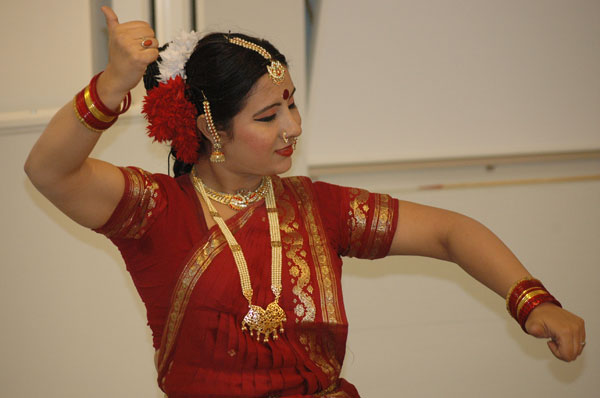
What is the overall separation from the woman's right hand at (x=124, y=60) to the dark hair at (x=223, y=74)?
28 centimetres

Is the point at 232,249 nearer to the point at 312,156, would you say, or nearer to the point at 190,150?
the point at 190,150

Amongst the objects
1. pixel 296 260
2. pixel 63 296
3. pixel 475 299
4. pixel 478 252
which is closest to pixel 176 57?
pixel 296 260

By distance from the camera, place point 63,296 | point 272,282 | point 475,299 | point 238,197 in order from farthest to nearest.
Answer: point 475,299, point 63,296, point 238,197, point 272,282

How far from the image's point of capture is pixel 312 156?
295 centimetres

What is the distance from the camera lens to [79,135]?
1.52 metres

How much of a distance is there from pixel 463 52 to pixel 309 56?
24.2 inches

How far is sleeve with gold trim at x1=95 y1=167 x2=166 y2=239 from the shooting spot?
5.54 feet

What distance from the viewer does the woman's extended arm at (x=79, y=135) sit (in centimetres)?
150

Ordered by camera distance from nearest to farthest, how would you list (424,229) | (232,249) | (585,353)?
1. (232,249)
2. (424,229)
3. (585,353)

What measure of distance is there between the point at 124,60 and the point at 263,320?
0.66 metres

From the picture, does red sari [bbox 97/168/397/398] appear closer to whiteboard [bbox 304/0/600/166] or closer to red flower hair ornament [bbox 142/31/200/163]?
red flower hair ornament [bbox 142/31/200/163]

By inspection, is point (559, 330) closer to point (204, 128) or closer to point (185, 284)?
point (185, 284)

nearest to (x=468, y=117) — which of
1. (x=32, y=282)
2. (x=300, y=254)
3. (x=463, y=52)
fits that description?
(x=463, y=52)

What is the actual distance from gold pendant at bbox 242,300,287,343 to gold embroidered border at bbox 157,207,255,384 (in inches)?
5.7
